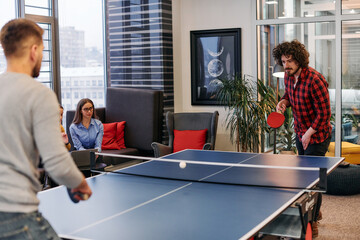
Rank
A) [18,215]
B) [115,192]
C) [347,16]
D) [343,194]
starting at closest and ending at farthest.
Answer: [18,215] → [115,192] → [343,194] → [347,16]

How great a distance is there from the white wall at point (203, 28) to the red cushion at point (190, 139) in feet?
3.50

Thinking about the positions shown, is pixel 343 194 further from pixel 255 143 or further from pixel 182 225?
pixel 182 225

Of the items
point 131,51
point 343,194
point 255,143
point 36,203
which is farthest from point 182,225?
point 131,51

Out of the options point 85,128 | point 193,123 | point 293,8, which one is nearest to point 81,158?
point 85,128

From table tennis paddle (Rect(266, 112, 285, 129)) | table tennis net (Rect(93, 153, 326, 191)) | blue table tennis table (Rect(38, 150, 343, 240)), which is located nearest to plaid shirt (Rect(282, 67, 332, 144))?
table tennis paddle (Rect(266, 112, 285, 129))

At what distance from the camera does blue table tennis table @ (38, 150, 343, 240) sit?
7.82ft

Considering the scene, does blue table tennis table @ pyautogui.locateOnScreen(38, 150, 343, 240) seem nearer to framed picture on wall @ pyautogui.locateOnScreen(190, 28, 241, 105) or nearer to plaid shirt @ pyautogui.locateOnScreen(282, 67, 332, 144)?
plaid shirt @ pyautogui.locateOnScreen(282, 67, 332, 144)

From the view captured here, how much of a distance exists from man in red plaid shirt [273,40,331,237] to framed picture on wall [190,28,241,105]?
2.89m

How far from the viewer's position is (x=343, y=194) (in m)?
5.92

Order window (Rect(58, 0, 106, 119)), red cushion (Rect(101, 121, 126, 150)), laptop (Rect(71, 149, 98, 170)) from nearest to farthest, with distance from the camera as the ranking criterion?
laptop (Rect(71, 149, 98, 170))
red cushion (Rect(101, 121, 126, 150))
window (Rect(58, 0, 106, 119))

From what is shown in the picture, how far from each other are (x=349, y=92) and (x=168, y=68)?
2549 mm

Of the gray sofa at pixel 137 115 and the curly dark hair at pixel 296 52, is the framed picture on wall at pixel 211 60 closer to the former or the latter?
the gray sofa at pixel 137 115

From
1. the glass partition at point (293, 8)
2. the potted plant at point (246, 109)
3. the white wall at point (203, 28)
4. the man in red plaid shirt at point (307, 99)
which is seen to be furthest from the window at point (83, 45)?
the man in red plaid shirt at point (307, 99)

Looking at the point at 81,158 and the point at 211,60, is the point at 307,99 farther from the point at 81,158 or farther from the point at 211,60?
the point at 211,60
